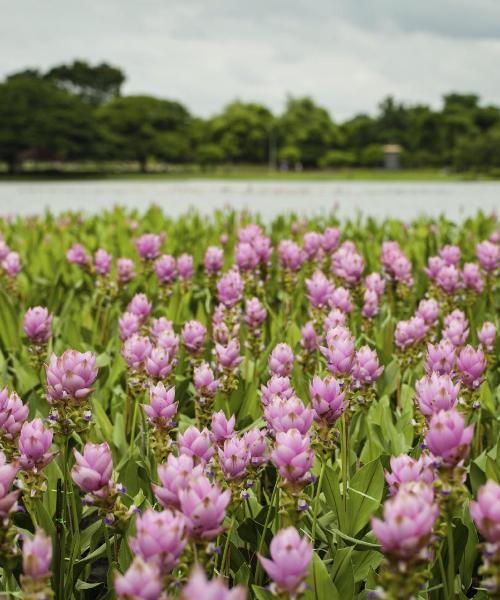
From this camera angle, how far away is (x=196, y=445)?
1.67 metres

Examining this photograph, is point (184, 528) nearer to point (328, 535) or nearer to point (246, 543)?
point (246, 543)

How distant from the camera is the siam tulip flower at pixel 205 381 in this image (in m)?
2.29

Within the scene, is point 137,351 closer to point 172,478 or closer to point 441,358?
point 441,358

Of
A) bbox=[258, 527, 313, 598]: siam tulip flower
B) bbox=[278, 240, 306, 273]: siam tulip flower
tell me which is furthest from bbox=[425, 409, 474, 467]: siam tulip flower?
bbox=[278, 240, 306, 273]: siam tulip flower

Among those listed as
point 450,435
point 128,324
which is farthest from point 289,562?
point 128,324

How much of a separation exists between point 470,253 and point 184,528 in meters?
5.21

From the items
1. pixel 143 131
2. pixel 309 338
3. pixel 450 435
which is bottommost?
pixel 309 338

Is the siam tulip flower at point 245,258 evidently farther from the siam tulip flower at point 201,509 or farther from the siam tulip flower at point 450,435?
the siam tulip flower at point 201,509

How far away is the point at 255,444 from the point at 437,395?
0.47 metres

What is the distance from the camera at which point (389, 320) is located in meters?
3.85

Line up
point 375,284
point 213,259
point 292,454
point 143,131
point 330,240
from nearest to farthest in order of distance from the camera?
point 292,454 < point 375,284 < point 213,259 < point 330,240 < point 143,131

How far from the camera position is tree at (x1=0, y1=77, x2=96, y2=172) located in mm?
47469

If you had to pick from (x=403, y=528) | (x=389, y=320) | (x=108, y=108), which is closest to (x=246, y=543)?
(x=403, y=528)

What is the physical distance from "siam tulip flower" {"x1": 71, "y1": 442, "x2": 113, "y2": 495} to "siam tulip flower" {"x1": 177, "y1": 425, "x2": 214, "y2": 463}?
173mm
